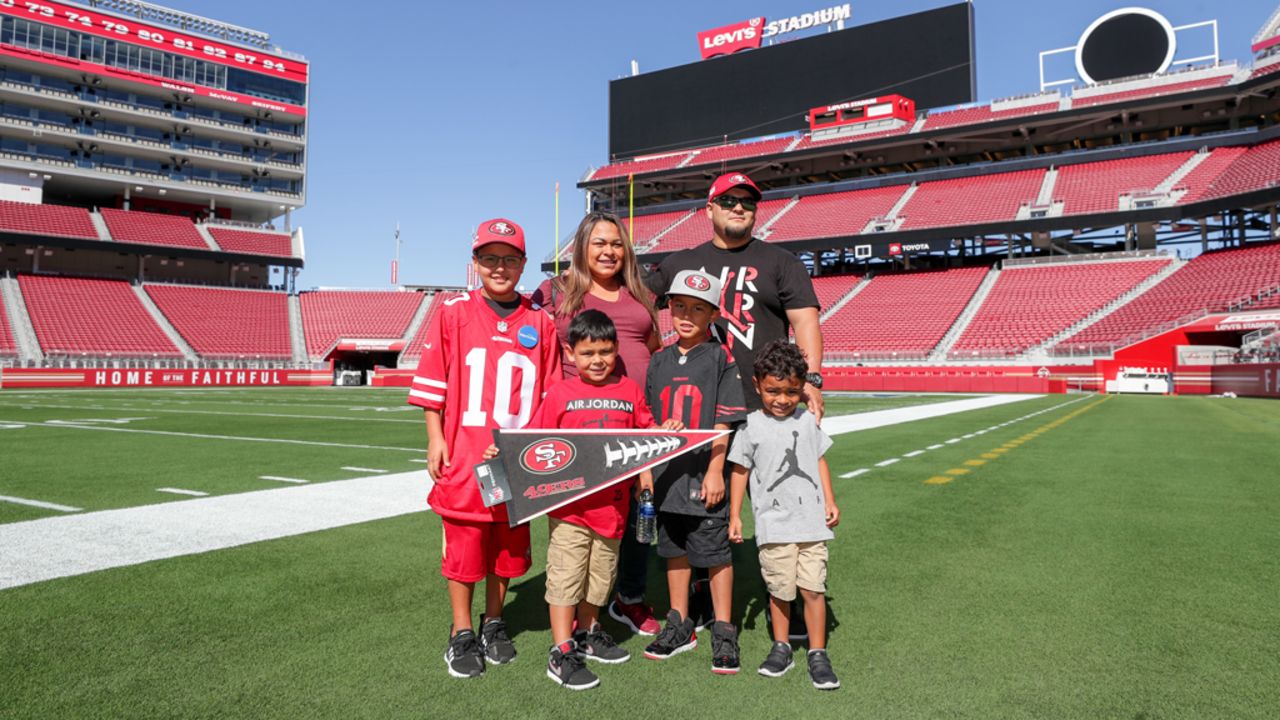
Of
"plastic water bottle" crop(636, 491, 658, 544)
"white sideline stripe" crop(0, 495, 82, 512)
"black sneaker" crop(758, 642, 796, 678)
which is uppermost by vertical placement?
"plastic water bottle" crop(636, 491, 658, 544)

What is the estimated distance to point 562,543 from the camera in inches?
115

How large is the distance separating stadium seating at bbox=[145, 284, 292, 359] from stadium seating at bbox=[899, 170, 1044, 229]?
37.4m

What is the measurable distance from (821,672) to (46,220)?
54.0 m

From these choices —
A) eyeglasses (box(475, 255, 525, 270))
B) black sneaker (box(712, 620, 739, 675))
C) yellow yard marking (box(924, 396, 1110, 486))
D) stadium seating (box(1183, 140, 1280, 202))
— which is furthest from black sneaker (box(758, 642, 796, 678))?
stadium seating (box(1183, 140, 1280, 202))

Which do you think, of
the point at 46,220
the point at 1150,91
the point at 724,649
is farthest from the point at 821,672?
the point at 46,220

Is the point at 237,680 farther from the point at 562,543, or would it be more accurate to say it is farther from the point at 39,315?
the point at 39,315

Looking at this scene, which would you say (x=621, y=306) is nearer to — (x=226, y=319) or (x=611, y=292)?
(x=611, y=292)

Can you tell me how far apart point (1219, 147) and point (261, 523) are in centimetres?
4812

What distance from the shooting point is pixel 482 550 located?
305 centimetres

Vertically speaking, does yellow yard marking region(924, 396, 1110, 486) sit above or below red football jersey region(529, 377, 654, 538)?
below

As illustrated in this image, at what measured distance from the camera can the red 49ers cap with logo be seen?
10.2ft

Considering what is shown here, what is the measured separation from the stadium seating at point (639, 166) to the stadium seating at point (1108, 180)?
24.9 m

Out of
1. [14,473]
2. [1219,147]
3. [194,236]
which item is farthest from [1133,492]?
[194,236]

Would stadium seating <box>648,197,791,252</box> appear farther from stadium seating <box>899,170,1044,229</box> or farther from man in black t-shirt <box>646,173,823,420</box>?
man in black t-shirt <box>646,173,823,420</box>
